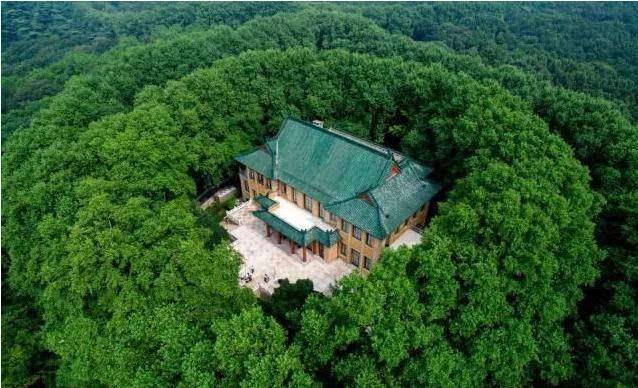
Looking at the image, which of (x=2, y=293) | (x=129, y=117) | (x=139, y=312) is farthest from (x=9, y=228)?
(x=139, y=312)

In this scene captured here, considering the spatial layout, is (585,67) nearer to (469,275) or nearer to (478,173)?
(478,173)

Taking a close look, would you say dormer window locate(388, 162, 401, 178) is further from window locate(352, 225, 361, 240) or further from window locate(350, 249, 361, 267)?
window locate(350, 249, 361, 267)

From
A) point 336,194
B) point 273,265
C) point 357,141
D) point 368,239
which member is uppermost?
point 357,141

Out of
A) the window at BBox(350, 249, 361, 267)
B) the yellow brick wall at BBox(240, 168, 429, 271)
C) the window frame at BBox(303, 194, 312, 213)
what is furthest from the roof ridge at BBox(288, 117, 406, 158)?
the window at BBox(350, 249, 361, 267)

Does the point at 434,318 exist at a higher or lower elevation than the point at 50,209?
higher

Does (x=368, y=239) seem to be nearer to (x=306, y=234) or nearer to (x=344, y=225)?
(x=344, y=225)

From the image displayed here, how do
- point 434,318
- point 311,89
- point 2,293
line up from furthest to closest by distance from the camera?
point 311,89 → point 2,293 → point 434,318

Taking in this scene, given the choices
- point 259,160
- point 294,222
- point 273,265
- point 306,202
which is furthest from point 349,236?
point 259,160

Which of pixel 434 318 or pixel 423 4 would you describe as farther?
pixel 423 4
